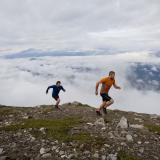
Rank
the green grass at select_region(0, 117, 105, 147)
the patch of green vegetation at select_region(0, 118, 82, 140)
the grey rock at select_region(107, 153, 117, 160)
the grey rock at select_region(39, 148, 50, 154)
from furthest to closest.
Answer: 1. the patch of green vegetation at select_region(0, 118, 82, 140)
2. the green grass at select_region(0, 117, 105, 147)
3. the grey rock at select_region(39, 148, 50, 154)
4. the grey rock at select_region(107, 153, 117, 160)

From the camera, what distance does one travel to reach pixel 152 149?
61.3ft

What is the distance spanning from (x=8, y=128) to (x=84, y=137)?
207 inches

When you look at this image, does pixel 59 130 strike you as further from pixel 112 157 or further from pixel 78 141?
pixel 112 157

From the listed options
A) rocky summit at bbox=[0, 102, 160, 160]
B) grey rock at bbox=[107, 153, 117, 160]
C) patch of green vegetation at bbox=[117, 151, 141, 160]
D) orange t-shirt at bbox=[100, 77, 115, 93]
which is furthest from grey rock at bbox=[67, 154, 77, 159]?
orange t-shirt at bbox=[100, 77, 115, 93]

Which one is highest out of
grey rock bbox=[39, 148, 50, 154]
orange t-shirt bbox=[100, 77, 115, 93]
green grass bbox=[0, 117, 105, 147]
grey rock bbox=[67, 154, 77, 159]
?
orange t-shirt bbox=[100, 77, 115, 93]

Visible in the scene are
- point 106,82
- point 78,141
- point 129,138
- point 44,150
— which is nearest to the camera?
point 44,150

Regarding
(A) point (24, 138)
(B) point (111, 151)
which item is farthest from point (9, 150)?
(B) point (111, 151)

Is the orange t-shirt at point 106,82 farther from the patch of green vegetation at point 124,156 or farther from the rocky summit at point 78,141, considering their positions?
the patch of green vegetation at point 124,156

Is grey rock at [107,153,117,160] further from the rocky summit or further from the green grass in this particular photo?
the green grass

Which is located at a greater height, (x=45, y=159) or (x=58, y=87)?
(x=58, y=87)

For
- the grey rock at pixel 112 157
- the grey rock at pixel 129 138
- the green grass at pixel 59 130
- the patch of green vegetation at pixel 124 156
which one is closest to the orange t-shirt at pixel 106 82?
the green grass at pixel 59 130

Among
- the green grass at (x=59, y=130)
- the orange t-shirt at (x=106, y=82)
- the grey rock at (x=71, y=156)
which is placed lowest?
the grey rock at (x=71, y=156)

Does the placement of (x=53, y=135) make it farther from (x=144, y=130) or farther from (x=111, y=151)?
(x=144, y=130)

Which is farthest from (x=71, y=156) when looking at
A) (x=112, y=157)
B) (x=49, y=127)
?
(x=49, y=127)
